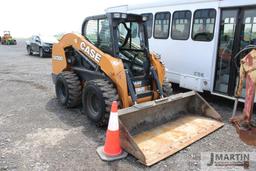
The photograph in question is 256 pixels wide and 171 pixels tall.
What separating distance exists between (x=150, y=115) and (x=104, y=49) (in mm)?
1739

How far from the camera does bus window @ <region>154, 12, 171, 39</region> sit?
789 cm

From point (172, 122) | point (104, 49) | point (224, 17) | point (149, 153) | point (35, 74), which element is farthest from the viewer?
point (35, 74)

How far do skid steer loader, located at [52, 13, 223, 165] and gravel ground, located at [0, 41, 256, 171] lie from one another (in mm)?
182

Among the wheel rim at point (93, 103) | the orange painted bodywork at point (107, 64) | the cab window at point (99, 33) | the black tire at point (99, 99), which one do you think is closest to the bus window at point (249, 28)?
the orange painted bodywork at point (107, 64)

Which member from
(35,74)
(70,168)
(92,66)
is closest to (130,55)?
(92,66)

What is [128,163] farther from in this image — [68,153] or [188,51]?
[188,51]

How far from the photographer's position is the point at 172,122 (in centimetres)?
516

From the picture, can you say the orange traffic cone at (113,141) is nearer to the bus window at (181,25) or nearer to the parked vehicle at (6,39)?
the bus window at (181,25)

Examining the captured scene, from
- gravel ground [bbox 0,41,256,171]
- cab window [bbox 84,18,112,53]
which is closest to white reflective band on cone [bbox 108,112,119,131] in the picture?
gravel ground [bbox 0,41,256,171]

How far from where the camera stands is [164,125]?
5.00 metres

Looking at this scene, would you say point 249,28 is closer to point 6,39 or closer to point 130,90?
→ point 130,90

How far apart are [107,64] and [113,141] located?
64.6 inches

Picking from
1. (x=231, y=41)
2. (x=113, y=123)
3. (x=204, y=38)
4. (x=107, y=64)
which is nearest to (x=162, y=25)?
(x=204, y=38)

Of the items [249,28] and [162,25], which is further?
[162,25]
